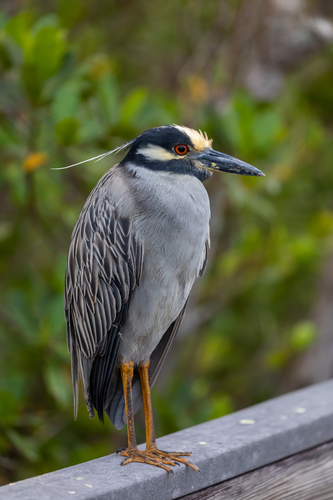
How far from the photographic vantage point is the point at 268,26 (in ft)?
10.5

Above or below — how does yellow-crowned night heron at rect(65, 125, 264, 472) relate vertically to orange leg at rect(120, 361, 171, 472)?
above

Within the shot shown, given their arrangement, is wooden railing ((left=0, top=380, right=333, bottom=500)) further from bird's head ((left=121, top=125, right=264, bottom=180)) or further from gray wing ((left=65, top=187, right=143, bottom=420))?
bird's head ((left=121, top=125, right=264, bottom=180))

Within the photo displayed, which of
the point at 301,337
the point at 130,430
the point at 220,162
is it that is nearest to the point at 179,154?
the point at 220,162

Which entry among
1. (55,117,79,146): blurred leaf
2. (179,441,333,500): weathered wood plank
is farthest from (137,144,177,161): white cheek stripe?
(179,441,333,500): weathered wood plank

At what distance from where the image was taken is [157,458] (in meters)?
1.65

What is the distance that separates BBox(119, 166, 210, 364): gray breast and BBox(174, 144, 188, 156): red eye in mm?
77

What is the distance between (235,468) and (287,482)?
233 mm

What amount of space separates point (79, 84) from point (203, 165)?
1.19 metres

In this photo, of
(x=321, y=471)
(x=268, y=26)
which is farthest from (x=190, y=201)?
(x=268, y=26)

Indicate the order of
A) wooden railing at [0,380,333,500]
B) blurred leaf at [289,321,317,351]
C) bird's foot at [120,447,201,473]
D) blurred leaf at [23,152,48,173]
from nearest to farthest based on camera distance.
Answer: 1. wooden railing at [0,380,333,500]
2. bird's foot at [120,447,201,473]
3. blurred leaf at [23,152,48,173]
4. blurred leaf at [289,321,317,351]

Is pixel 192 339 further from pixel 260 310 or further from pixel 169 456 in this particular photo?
pixel 169 456

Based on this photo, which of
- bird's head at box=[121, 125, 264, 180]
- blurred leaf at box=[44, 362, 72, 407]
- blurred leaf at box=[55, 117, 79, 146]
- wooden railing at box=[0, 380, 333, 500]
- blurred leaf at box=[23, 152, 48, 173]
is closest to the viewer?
wooden railing at box=[0, 380, 333, 500]

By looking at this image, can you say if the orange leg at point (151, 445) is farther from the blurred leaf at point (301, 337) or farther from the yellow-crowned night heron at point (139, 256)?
the blurred leaf at point (301, 337)

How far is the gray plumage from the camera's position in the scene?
1.74 metres
